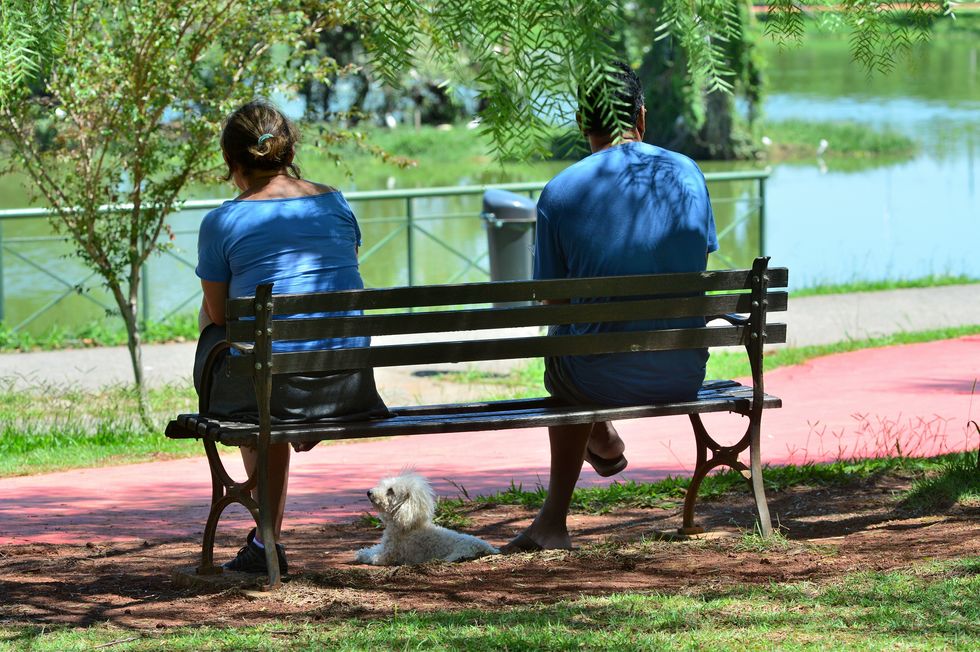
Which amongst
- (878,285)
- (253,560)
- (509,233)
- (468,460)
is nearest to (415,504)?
(253,560)

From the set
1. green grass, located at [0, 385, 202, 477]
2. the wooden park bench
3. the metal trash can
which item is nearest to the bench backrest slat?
the wooden park bench

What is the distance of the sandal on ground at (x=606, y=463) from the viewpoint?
211 inches

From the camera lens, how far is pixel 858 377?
32.3ft

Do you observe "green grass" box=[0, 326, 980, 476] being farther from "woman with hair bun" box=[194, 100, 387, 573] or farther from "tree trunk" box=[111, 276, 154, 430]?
"woman with hair bun" box=[194, 100, 387, 573]

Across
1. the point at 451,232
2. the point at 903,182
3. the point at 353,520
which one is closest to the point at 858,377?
the point at 353,520

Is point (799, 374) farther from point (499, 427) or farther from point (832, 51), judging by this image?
point (832, 51)

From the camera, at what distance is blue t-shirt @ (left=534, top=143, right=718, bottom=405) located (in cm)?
484

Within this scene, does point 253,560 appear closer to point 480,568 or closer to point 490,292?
point 480,568

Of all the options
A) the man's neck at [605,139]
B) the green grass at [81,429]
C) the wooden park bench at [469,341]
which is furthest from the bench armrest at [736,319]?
the green grass at [81,429]

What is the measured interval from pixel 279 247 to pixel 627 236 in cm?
126

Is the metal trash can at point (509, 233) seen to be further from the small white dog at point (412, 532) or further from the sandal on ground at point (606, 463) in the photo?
the small white dog at point (412, 532)

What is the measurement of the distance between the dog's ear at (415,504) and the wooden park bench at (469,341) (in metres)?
0.28

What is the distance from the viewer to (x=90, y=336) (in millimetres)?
12859

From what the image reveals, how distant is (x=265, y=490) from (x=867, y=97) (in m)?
55.4
